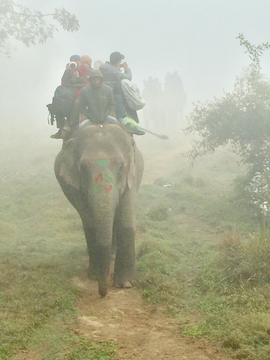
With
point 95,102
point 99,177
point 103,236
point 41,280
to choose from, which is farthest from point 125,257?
point 95,102

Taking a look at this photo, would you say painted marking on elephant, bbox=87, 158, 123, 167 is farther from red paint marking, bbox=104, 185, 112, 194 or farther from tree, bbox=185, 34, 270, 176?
tree, bbox=185, 34, 270, 176

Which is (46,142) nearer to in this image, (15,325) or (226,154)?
→ (226,154)

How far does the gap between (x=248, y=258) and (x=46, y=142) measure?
2473 centimetres

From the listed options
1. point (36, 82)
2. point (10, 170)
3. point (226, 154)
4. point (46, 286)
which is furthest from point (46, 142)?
point (36, 82)

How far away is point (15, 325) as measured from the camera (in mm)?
5316

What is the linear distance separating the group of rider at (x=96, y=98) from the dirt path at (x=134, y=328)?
308cm

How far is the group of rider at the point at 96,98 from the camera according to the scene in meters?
7.76

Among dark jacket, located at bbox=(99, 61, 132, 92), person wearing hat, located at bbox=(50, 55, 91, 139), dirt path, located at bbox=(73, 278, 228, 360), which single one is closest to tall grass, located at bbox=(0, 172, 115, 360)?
dirt path, located at bbox=(73, 278, 228, 360)

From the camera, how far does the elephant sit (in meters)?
6.50

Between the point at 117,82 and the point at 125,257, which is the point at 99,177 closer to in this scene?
the point at 125,257

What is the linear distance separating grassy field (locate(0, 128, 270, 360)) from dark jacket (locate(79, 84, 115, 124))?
2.88 m

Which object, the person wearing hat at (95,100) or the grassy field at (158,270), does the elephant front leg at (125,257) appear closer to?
the grassy field at (158,270)

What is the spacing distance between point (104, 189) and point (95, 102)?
196 centimetres

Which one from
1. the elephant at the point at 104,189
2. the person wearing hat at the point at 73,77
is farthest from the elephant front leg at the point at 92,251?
the person wearing hat at the point at 73,77
